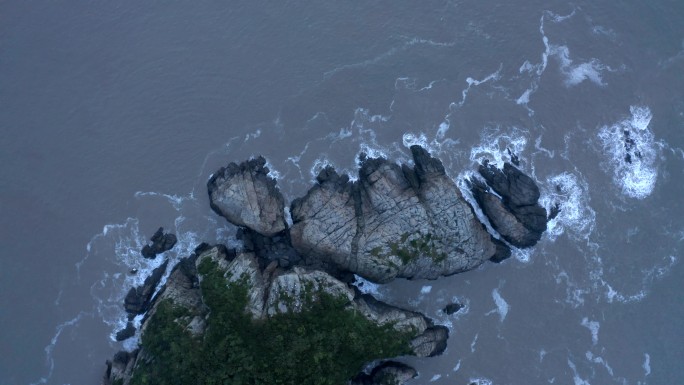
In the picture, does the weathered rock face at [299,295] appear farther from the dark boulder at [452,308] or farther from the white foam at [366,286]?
the dark boulder at [452,308]

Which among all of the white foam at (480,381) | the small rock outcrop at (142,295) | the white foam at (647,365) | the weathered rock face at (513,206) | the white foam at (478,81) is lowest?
the white foam at (647,365)

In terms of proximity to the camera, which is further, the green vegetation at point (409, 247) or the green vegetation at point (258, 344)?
the green vegetation at point (409, 247)

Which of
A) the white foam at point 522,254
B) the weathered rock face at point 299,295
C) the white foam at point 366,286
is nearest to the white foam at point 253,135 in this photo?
the weathered rock face at point 299,295

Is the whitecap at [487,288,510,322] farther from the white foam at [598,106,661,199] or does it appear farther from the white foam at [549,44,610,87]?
the white foam at [549,44,610,87]

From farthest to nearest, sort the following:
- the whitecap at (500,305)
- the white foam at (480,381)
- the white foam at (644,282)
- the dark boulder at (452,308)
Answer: the white foam at (644,282) → the whitecap at (500,305) → the dark boulder at (452,308) → the white foam at (480,381)

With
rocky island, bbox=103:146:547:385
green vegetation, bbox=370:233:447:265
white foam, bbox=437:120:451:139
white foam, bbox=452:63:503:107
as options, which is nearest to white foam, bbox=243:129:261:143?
rocky island, bbox=103:146:547:385

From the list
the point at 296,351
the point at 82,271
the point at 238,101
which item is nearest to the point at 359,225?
the point at 296,351
